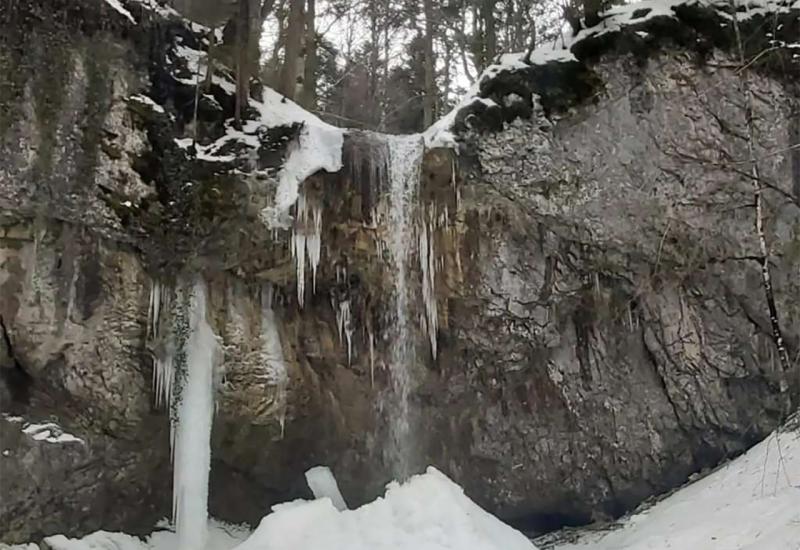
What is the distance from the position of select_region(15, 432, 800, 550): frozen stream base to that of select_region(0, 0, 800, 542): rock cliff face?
1667 mm

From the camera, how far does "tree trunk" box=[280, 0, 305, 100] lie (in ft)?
39.4

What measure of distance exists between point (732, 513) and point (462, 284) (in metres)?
3.86

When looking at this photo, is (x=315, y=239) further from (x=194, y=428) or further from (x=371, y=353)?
(x=194, y=428)

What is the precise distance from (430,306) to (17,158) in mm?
4849

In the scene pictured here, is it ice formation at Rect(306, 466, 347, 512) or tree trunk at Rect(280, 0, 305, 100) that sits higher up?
tree trunk at Rect(280, 0, 305, 100)

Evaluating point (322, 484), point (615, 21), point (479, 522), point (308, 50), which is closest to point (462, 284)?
point (322, 484)

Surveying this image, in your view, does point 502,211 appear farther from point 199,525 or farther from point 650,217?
point 199,525

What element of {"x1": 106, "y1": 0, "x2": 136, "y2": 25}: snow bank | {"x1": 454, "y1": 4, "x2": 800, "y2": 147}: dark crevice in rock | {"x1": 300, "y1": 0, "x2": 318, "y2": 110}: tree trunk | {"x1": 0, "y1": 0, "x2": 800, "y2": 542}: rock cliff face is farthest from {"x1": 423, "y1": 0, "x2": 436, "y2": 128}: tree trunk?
{"x1": 106, "y1": 0, "x2": 136, "y2": 25}: snow bank

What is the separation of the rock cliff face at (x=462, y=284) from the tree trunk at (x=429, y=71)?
5.81m

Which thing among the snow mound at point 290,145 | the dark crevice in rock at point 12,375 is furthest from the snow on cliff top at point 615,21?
the dark crevice in rock at point 12,375

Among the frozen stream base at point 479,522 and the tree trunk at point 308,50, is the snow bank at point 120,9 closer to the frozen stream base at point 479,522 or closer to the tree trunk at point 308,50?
the tree trunk at point 308,50

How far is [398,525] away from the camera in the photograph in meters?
6.39

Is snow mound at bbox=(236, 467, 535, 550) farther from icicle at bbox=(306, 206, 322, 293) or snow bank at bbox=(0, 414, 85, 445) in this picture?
icicle at bbox=(306, 206, 322, 293)

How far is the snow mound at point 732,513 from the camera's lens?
602cm
